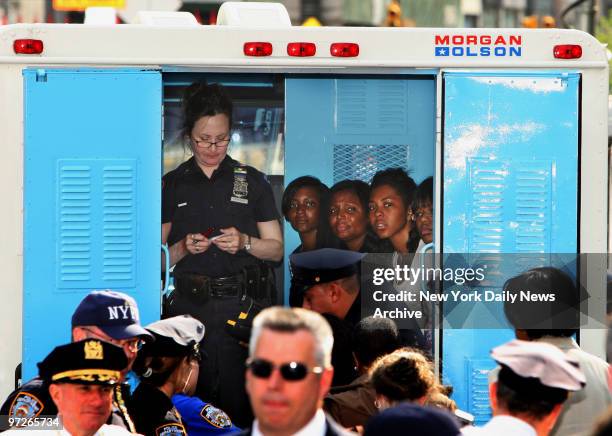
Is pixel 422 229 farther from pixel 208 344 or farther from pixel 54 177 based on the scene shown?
pixel 54 177

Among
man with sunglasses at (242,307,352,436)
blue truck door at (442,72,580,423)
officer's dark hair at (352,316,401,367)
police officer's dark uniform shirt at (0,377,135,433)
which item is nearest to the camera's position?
man with sunglasses at (242,307,352,436)

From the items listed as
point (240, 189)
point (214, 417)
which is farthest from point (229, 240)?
point (214, 417)

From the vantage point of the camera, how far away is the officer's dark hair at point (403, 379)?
16.8 feet

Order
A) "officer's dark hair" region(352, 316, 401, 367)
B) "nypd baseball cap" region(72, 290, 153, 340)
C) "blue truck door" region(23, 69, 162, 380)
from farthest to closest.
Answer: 1. "blue truck door" region(23, 69, 162, 380)
2. "officer's dark hair" region(352, 316, 401, 367)
3. "nypd baseball cap" region(72, 290, 153, 340)

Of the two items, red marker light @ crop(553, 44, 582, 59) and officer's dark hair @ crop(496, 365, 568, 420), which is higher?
red marker light @ crop(553, 44, 582, 59)

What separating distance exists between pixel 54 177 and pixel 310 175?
1.38m

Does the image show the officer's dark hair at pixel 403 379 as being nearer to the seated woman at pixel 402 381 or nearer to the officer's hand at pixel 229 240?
the seated woman at pixel 402 381

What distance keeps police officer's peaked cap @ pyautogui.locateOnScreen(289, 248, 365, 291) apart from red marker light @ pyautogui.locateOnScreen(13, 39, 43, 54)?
5.77ft

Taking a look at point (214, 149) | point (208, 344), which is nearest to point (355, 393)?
point (208, 344)

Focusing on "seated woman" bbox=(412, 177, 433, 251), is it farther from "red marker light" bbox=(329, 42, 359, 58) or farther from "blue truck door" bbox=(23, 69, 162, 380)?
"blue truck door" bbox=(23, 69, 162, 380)

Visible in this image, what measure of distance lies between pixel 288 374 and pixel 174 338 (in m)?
2.30

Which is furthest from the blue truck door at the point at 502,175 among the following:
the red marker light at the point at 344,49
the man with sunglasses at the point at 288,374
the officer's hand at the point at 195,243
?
the man with sunglasses at the point at 288,374

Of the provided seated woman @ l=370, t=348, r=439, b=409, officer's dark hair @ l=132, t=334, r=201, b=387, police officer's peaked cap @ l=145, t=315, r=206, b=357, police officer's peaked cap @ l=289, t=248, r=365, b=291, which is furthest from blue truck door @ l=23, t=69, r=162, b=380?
seated woman @ l=370, t=348, r=439, b=409

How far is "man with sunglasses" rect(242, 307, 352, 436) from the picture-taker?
3838 mm
